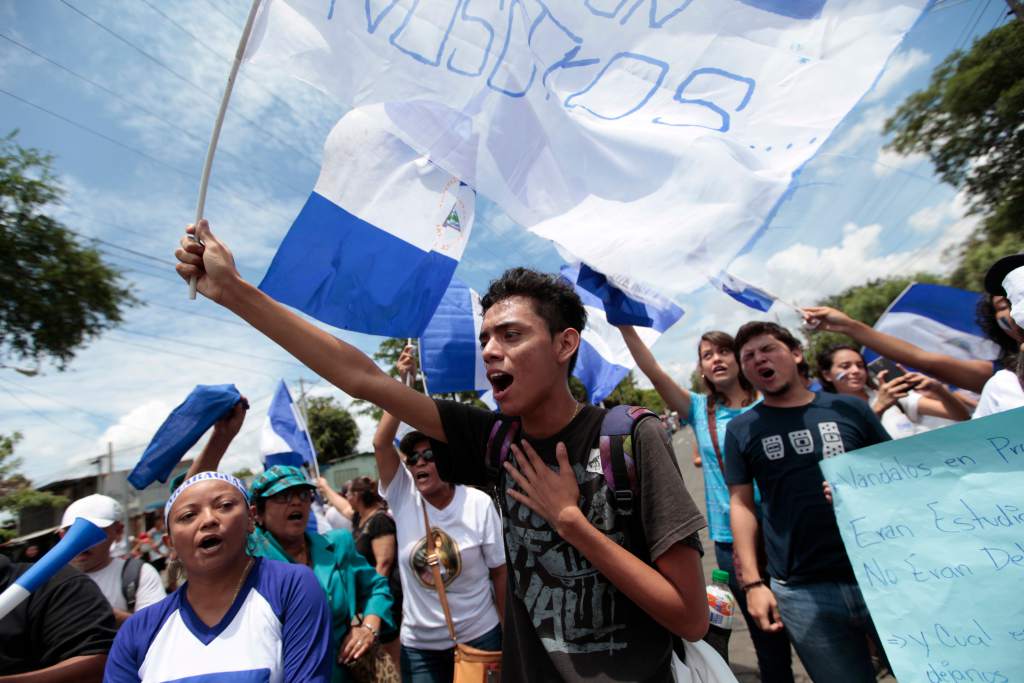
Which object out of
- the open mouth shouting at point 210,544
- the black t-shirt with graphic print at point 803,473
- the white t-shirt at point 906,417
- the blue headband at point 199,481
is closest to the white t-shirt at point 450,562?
the blue headband at point 199,481

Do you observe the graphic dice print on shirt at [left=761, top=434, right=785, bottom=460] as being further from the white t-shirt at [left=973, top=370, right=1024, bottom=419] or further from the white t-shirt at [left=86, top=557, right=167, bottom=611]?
the white t-shirt at [left=86, top=557, right=167, bottom=611]

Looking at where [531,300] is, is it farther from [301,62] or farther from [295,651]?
[295,651]

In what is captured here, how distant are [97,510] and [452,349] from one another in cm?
212

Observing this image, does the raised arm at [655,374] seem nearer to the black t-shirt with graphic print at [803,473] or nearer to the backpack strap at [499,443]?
the black t-shirt with graphic print at [803,473]

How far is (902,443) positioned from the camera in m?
1.72

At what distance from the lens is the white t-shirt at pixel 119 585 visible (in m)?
3.31

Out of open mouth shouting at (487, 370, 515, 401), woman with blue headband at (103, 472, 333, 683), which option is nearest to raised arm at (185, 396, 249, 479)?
woman with blue headband at (103, 472, 333, 683)

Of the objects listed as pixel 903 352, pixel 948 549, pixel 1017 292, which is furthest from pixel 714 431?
pixel 1017 292

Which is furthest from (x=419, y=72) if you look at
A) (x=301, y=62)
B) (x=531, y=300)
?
(x=531, y=300)

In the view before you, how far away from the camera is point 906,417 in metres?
3.71

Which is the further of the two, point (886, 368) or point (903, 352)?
point (886, 368)

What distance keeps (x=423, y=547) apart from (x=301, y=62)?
2.32m

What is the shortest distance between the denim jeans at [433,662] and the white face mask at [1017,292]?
99.3 inches

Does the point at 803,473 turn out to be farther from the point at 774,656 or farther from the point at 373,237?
the point at 373,237
